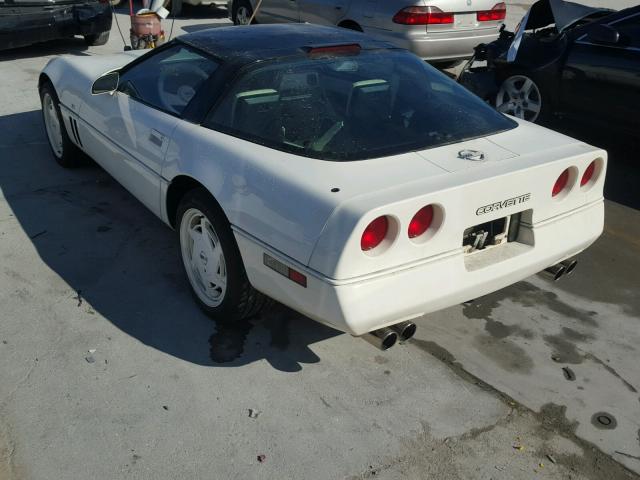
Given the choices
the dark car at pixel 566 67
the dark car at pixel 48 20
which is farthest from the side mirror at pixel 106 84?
the dark car at pixel 48 20

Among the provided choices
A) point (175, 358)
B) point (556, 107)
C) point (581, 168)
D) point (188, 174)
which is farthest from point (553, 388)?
point (556, 107)

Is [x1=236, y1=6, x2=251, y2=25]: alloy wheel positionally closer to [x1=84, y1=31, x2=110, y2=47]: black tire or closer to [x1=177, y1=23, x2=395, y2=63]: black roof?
[x1=84, y1=31, x2=110, y2=47]: black tire

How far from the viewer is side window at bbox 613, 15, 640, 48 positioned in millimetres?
5875

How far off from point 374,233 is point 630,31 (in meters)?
4.26

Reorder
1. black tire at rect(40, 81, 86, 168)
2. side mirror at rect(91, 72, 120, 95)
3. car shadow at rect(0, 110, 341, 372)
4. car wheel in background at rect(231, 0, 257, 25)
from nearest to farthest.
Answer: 1. car shadow at rect(0, 110, 341, 372)
2. side mirror at rect(91, 72, 120, 95)
3. black tire at rect(40, 81, 86, 168)
4. car wheel in background at rect(231, 0, 257, 25)

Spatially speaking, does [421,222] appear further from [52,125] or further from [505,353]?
[52,125]

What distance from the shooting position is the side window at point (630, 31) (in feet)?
19.3

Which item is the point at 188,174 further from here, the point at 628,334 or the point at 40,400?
the point at 628,334

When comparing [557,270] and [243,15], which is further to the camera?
[243,15]

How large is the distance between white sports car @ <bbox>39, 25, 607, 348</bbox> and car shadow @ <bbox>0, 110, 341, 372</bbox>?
0.19 m

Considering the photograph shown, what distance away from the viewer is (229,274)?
343cm

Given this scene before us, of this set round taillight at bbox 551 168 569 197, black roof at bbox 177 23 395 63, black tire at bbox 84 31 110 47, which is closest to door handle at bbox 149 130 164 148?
black roof at bbox 177 23 395 63

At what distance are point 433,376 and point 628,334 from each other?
118 centimetres

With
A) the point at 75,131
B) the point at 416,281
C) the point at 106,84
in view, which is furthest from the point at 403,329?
the point at 75,131
